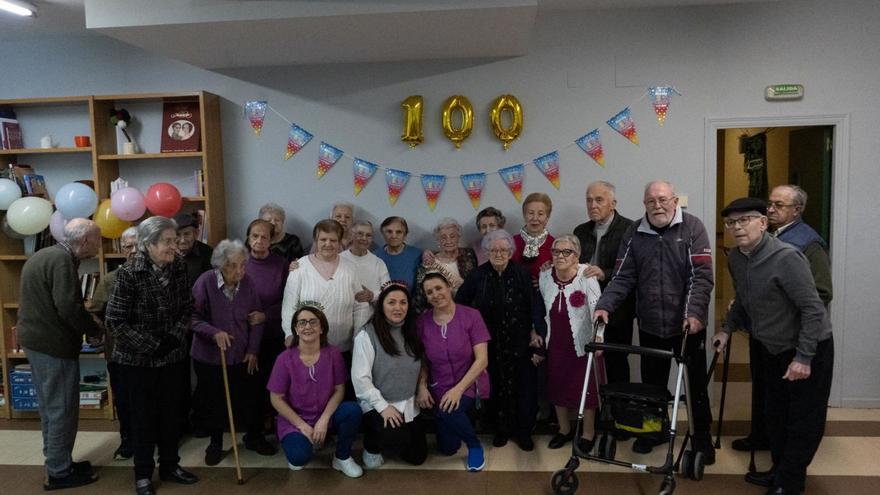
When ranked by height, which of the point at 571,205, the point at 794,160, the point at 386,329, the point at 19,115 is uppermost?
the point at 19,115

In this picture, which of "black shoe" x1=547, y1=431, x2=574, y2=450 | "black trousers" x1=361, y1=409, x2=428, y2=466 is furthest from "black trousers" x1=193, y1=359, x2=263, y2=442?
"black shoe" x1=547, y1=431, x2=574, y2=450

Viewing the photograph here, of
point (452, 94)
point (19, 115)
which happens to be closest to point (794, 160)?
point (452, 94)

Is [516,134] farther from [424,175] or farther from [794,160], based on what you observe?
[794,160]

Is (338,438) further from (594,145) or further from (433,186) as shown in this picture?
(594,145)

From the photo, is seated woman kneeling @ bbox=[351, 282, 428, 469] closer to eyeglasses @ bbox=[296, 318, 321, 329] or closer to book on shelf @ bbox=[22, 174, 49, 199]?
eyeglasses @ bbox=[296, 318, 321, 329]

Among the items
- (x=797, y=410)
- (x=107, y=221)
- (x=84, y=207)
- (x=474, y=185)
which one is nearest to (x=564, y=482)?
(x=797, y=410)

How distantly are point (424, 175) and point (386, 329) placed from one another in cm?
144

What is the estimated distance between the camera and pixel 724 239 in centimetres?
716

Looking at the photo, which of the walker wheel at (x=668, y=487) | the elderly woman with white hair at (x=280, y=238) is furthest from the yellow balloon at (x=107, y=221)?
the walker wheel at (x=668, y=487)

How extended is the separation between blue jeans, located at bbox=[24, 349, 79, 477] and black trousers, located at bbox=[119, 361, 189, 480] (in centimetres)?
35

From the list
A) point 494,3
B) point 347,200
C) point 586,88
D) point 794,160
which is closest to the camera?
point 494,3

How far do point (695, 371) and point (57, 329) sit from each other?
3.22m

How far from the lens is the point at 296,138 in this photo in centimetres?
440

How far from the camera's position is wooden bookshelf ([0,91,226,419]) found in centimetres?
420
